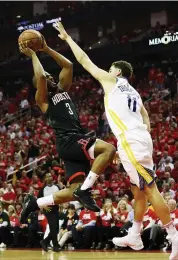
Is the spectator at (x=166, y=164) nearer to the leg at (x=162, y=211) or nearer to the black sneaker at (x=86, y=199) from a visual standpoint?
the black sneaker at (x=86, y=199)

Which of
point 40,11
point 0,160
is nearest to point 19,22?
point 40,11

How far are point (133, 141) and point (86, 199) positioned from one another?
0.95 metres

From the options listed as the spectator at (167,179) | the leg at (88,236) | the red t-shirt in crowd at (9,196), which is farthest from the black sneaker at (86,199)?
the red t-shirt in crowd at (9,196)

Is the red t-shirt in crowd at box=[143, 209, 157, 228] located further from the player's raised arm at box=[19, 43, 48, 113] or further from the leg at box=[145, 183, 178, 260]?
the leg at box=[145, 183, 178, 260]

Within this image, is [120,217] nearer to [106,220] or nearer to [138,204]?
[106,220]

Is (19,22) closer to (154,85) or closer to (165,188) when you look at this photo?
(154,85)

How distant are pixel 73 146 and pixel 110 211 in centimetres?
614

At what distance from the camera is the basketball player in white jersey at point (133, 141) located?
20.5 feet

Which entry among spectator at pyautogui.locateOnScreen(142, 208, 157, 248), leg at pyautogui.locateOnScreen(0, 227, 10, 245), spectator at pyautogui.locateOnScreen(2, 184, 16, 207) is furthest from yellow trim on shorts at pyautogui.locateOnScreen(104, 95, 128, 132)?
spectator at pyautogui.locateOnScreen(2, 184, 16, 207)

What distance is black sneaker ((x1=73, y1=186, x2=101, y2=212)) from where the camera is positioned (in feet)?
21.9

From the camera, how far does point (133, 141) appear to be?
6.36m

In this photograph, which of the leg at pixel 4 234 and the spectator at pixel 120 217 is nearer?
the spectator at pixel 120 217

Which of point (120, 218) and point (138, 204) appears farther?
point (120, 218)

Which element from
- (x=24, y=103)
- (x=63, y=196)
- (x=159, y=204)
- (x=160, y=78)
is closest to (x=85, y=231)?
(x=63, y=196)
